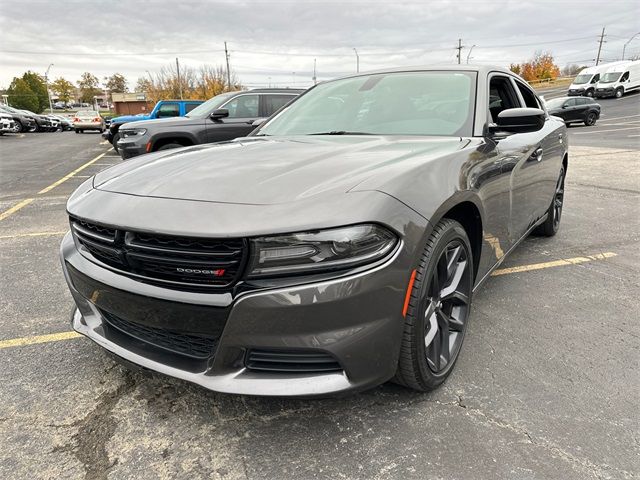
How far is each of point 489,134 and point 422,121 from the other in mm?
409

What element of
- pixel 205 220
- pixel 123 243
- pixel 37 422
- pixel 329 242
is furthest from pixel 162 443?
pixel 329 242

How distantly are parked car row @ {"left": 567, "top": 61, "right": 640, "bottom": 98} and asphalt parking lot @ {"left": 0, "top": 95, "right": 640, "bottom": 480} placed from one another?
133 ft

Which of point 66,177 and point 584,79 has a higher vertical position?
point 584,79

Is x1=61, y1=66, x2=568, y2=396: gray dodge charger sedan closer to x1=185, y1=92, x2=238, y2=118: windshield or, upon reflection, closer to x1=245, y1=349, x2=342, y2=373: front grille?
x1=245, y1=349, x2=342, y2=373: front grille

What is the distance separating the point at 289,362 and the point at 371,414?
0.62 m

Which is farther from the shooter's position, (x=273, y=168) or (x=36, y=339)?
(x=36, y=339)

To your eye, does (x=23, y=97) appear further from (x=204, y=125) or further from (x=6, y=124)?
(x=204, y=125)

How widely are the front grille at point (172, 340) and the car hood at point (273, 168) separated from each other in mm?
542

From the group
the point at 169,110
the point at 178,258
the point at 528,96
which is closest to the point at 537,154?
the point at 528,96

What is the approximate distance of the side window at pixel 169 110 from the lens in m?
13.6

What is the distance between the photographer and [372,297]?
1.69 m

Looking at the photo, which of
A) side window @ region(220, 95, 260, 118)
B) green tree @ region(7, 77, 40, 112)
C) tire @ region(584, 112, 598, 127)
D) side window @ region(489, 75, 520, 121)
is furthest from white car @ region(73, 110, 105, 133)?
green tree @ region(7, 77, 40, 112)

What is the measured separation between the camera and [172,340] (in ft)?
6.22

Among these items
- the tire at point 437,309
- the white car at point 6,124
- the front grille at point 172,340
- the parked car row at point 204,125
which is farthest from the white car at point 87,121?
the tire at point 437,309
